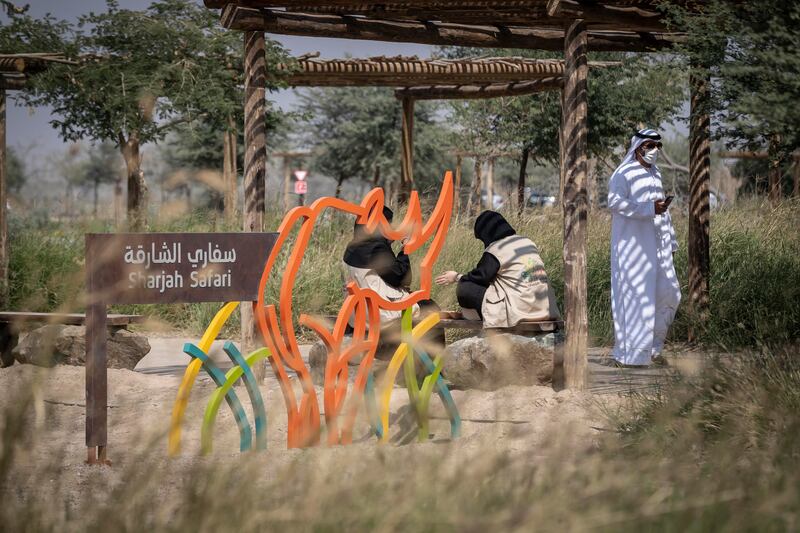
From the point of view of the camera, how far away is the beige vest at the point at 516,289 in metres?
7.03

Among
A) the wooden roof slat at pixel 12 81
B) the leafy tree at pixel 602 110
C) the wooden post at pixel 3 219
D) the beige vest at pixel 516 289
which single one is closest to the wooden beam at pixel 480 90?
the leafy tree at pixel 602 110

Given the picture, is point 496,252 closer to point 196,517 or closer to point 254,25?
point 254,25

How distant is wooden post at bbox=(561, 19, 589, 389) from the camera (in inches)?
272

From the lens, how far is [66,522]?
2.58 m

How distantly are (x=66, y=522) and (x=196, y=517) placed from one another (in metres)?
0.38

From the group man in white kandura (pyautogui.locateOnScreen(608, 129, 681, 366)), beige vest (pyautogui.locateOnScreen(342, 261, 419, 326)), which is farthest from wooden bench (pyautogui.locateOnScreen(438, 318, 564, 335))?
man in white kandura (pyautogui.locateOnScreen(608, 129, 681, 366))

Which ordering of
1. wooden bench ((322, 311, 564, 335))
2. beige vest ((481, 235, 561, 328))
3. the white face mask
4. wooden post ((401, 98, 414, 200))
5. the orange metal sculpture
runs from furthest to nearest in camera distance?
1. wooden post ((401, 98, 414, 200))
2. the white face mask
3. beige vest ((481, 235, 561, 328))
4. wooden bench ((322, 311, 564, 335))
5. the orange metal sculpture

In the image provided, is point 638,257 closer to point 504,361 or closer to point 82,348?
point 504,361

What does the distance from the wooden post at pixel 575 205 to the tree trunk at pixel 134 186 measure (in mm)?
5371

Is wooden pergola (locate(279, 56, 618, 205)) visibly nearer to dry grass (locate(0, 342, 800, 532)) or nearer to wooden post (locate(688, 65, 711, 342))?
wooden post (locate(688, 65, 711, 342))

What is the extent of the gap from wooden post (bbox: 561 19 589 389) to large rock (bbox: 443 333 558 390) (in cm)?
20

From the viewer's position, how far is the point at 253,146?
24.3ft

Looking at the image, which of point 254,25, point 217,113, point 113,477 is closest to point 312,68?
point 217,113

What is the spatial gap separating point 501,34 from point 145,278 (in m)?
4.13
